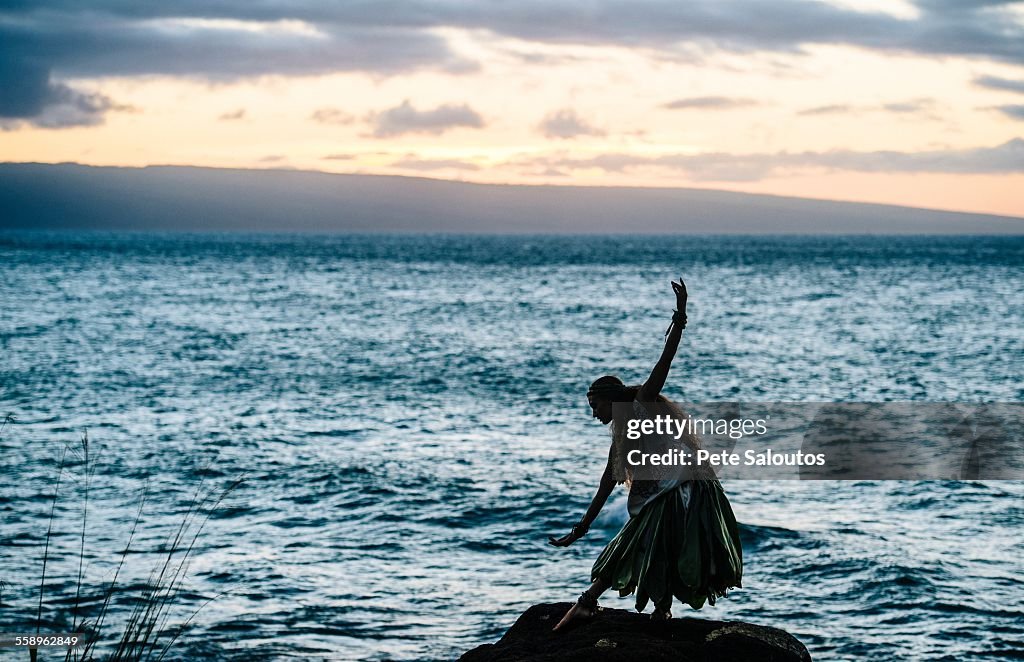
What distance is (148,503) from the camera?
65.3 ft

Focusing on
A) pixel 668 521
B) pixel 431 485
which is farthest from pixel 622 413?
pixel 431 485

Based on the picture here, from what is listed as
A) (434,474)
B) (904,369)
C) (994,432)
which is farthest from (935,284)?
(434,474)

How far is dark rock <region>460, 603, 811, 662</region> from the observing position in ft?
23.5

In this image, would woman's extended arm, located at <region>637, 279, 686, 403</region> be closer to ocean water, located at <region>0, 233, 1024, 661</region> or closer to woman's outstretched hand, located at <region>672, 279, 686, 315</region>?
woman's outstretched hand, located at <region>672, 279, 686, 315</region>

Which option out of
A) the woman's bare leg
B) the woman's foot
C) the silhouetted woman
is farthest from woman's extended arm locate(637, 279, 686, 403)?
the woman's foot

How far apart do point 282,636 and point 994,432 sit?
21966 millimetres

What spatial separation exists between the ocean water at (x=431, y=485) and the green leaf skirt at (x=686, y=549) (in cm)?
471

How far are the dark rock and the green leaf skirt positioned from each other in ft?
0.91

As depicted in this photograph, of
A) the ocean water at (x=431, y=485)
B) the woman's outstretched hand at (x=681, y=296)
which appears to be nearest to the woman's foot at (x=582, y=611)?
the woman's outstretched hand at (x=681, y=296)

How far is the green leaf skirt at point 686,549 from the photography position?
741cm

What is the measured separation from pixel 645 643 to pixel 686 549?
712 mm

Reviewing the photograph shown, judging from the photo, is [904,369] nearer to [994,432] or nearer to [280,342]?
[994,432]

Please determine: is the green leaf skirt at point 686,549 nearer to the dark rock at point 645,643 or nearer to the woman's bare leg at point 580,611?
the dark rock at point 645,643

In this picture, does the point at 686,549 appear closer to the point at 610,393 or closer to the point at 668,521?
the point at 668,521
